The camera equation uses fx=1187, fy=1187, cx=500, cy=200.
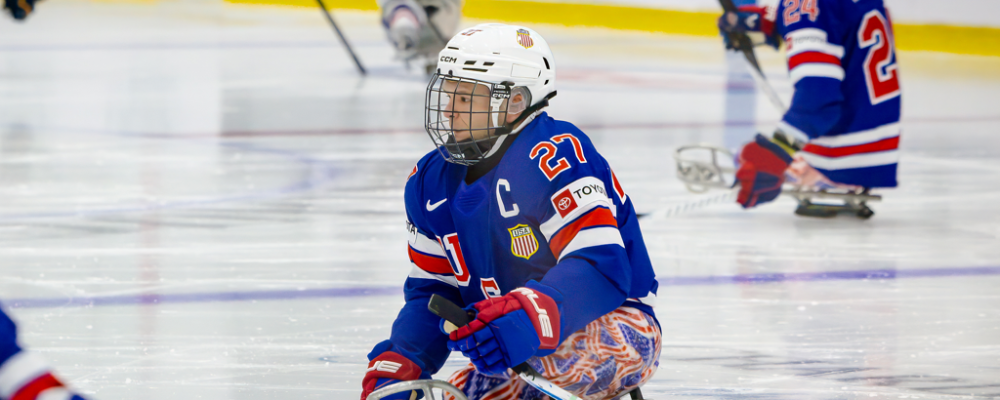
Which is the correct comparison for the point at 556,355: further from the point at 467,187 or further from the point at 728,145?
the point at 728,145

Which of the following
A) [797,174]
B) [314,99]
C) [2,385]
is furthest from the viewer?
[314,99]

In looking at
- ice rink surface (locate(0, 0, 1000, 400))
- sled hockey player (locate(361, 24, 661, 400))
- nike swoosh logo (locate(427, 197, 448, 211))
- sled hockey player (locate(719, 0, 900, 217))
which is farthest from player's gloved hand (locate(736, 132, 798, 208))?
nike swoosh logo (locate(427, 197, 448, 211))

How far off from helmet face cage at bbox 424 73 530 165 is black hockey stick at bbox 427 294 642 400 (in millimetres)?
253

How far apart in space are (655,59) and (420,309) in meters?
8.22

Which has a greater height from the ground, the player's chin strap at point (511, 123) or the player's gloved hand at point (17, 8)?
the player's chin strap at point (511, 123)

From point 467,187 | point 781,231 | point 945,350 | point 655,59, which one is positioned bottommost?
point 655,59

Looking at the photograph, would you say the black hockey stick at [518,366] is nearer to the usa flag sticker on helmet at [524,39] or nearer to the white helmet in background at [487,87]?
the white helmet in background at [487,87]

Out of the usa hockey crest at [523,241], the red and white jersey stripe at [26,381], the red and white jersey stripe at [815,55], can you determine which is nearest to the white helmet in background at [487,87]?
the usa hockey crest at [523,241]

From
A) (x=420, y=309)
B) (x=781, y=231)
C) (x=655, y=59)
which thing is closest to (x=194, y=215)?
(x=781, y=231)

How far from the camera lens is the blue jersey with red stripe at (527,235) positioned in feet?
5.48

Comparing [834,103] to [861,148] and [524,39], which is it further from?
[524,39]

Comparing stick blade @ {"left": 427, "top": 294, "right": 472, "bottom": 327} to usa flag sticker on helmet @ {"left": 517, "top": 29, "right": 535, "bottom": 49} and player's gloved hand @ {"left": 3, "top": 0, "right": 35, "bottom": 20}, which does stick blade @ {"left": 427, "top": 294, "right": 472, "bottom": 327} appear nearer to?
usa flag sticker on helmet @ {"left": 517, "top": 29, "right": 535, "bottom": 49}

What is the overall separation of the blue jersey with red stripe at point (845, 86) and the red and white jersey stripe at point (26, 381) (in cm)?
325

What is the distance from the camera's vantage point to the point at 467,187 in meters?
1.81
